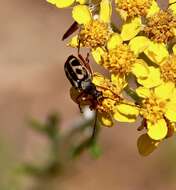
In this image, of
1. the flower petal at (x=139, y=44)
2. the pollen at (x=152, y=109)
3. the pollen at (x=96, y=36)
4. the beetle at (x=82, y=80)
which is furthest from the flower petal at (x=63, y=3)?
the pollen at (x=152, y=109)

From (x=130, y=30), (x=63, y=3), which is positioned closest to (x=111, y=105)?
(x=130, y=30)

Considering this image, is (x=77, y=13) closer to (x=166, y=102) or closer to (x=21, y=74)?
(x=166, y=102)

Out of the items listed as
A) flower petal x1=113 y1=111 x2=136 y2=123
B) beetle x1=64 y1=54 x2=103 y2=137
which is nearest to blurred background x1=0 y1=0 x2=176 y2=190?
beetle x1=64 y1=54 x2=103 y2=137

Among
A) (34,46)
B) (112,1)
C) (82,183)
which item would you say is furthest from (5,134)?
(112,1)

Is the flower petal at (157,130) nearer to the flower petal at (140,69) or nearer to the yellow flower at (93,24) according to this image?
the flower petal at (140,69)

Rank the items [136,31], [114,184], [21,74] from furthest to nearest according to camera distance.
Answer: [21,74]
[114,184]
[136,31]

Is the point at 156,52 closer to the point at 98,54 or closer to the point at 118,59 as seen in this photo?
the point at 118,59

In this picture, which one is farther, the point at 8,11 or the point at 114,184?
the point at 8,11
